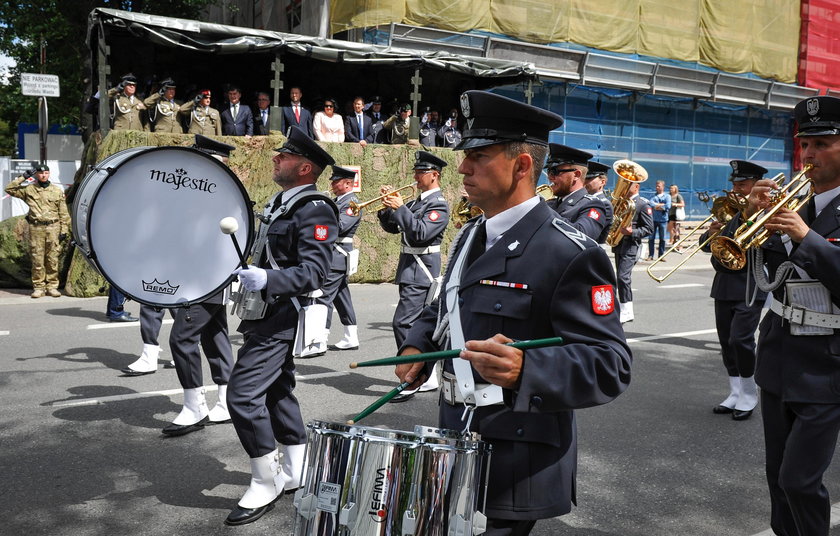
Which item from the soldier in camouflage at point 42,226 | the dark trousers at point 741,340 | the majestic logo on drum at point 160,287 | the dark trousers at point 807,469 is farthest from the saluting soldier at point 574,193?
the soldier in camouflage at point 42,226

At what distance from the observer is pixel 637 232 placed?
1126 cm

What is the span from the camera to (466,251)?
8.92ft

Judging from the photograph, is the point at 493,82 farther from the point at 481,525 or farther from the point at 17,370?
the point at 481,525

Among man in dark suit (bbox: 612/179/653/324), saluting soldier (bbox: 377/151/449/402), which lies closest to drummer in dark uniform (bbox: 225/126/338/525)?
saluting soldier (bbox: 377/151/449/402)

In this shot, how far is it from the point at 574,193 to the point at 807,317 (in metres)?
4.29

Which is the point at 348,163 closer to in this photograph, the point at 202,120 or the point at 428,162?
the point at 202,120

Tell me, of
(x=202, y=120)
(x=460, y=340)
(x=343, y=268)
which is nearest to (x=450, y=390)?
(x=460, y=340)

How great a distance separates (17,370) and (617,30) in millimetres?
20482

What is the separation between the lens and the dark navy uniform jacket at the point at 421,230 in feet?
26.0

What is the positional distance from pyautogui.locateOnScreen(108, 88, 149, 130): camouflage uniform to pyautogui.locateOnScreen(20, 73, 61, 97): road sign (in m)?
0.93

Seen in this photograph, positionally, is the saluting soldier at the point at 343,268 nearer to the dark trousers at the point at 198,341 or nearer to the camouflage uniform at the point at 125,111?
the dark trousers at the point at 198,341

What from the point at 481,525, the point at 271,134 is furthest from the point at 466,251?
the point at 271,134

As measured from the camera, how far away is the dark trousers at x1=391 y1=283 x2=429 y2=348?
771 centimetres

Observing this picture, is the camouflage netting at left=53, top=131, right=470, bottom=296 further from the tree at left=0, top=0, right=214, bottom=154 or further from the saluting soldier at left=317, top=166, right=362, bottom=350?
the tree at left=0, top=0, right=214, bottom=154
